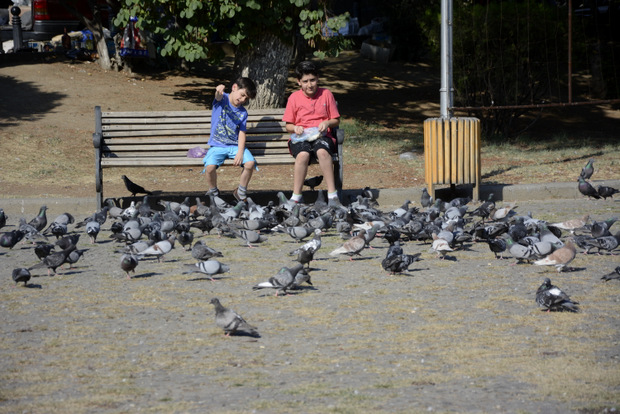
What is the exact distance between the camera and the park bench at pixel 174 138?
38.3 feet

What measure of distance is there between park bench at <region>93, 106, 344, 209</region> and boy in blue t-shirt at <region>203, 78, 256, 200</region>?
193 millimetres

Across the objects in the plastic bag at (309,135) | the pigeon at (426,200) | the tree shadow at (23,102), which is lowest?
the pigeon at (426,200)

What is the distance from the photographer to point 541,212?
11.1 m

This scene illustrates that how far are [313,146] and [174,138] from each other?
6.65 feet

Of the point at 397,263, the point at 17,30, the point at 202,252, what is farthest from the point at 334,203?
the point at 17,30

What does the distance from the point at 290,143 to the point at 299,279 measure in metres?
4.81

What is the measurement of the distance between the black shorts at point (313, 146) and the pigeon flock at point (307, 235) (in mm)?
704

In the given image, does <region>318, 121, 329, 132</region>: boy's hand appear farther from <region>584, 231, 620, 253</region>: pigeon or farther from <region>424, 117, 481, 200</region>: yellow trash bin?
<region>584, 231, 620, 253</region>: pigeon

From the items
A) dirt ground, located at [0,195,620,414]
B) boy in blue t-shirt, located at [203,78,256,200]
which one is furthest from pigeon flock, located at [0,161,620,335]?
boy in blue t-shirt, located at [203,78,256,200]

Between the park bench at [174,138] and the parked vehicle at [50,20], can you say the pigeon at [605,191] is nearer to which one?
the park bench at [174,138]

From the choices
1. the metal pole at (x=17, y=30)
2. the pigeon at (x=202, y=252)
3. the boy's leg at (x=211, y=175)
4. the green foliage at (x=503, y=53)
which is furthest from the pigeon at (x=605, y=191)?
the metal pole at (x=17, y=30)

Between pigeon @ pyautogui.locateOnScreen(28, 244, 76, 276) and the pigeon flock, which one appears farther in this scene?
pigeon @ pyautogui.locateOnScreen(28, 244, 76, 276)

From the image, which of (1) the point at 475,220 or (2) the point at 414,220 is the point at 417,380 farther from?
(1) the point at 475,220

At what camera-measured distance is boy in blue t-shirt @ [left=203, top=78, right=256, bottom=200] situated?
37.3ft
